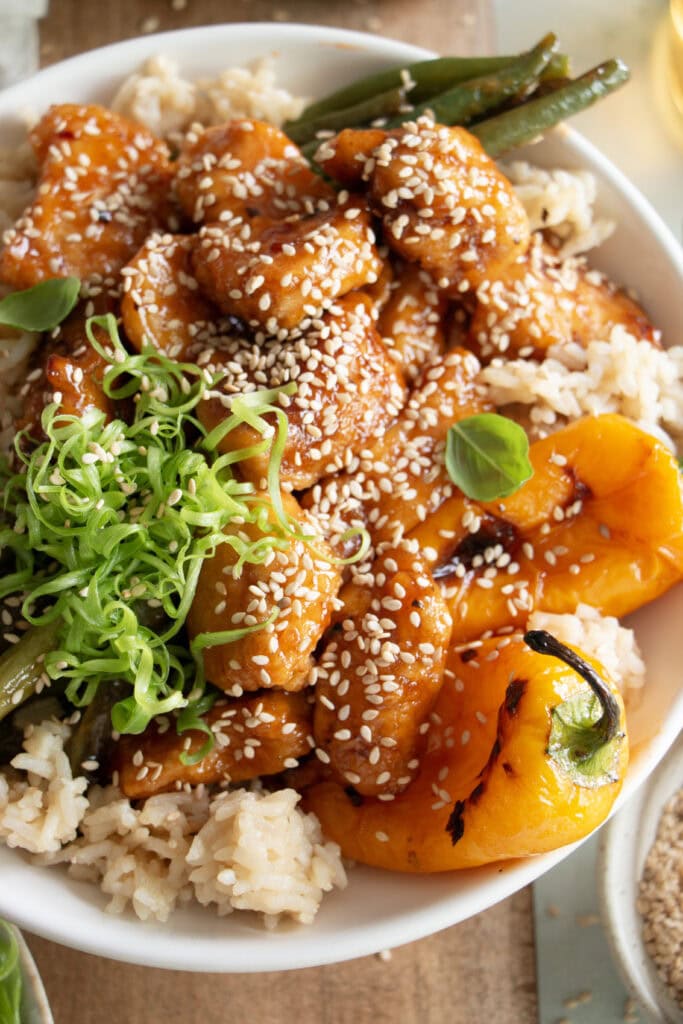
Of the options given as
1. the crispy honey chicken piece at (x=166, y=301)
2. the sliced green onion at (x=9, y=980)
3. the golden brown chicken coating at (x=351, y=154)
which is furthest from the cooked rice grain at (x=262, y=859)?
the golden brown chicken coating at (x=351, y=154)

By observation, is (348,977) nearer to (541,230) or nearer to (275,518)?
(275,518)

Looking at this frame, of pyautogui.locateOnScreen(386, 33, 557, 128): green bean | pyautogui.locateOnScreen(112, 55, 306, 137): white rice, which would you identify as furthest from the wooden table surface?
pyautogui.locateOnScreen(112, 55, 306, 137): white rice

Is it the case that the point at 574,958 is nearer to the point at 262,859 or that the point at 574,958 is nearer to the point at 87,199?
the point at 262,859

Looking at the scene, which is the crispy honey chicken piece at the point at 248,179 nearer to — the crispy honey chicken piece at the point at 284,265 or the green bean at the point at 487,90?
the crispy honey chicken piece at the point at 284,265

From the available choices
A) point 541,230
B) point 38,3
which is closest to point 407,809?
point 541,230

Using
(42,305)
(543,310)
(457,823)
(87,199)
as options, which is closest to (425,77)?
(543,310)
